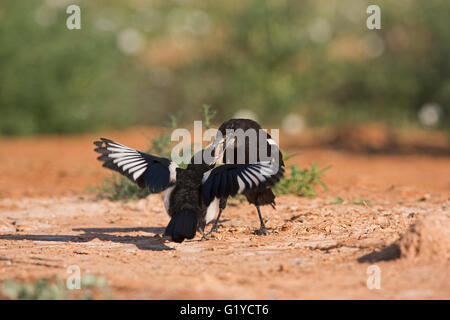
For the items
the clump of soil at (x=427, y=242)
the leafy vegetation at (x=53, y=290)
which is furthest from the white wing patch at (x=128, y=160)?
the clump of soil at (x=427, y=242)

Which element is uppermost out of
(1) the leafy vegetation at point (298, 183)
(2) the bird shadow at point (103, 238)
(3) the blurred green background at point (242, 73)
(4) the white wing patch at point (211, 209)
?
(3) the blurred green background at point (242, 73)

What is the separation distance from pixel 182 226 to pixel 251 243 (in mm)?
551

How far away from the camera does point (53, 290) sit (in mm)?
3447

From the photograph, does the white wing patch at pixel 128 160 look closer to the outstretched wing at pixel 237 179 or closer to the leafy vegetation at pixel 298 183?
the outstretched wing at pixel 237 179

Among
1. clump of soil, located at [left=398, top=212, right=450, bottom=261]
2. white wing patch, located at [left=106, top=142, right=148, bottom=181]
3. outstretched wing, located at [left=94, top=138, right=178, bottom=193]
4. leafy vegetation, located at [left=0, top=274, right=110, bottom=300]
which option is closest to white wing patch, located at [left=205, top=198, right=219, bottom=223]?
outstretched wing, located at [left=94, top=138, right=178, bottom=193]

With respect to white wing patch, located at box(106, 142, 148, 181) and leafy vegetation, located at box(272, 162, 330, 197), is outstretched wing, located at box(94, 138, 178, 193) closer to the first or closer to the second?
white wing patch, located at box(106, 142, 148, 181)

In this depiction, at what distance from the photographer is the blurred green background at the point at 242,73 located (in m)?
12.6

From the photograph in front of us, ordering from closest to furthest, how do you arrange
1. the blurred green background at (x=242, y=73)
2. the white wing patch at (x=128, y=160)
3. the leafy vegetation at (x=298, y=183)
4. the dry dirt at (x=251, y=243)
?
the dry dirt at (x=251, y=243)
the white wing patch at (x=128, y=160)
the leafy vegetation at (x=298, y=183)
the blurred green background at (x=242, y=73)

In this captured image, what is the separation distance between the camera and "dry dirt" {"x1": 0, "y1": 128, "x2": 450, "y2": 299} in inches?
142

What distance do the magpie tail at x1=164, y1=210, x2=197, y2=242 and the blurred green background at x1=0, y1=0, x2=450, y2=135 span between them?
822cm

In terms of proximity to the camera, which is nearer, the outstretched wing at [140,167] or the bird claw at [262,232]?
the outstretched wing at [140,167]

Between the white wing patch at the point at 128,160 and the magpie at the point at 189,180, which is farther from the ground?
the white wing patch at the point at 128,160

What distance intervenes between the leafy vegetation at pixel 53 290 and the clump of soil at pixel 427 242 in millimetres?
1722

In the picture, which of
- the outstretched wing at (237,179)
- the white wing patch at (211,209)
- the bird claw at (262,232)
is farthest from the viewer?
the bird claw at (262,232)
